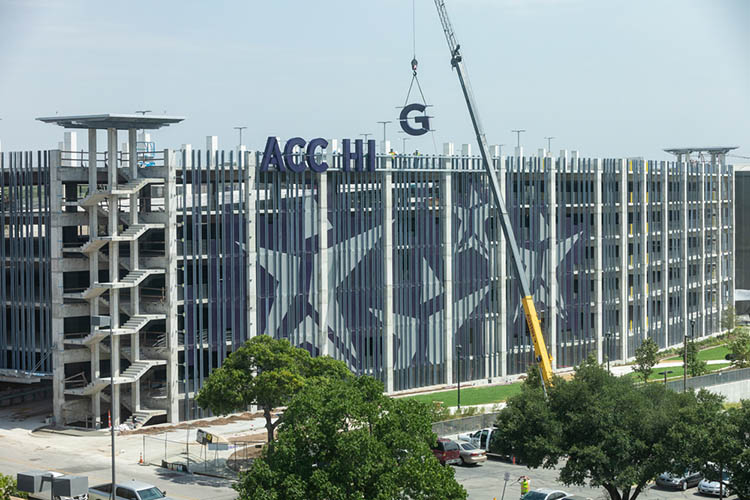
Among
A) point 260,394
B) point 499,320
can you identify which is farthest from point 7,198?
point 499,320

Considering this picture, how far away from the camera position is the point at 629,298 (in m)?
129

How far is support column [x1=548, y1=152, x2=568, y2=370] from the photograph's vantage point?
384 ft

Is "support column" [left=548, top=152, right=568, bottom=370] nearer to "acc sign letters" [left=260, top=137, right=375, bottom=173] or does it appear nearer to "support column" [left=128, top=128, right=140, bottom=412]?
"acc sign letters" [left=260, top=137, right=375, bottom=173]

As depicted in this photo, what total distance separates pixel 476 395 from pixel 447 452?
86.3 feet

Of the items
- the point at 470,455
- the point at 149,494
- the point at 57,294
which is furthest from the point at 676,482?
the point at 57,294

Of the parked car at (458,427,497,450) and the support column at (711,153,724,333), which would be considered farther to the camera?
the support column at (711,153,724,333)

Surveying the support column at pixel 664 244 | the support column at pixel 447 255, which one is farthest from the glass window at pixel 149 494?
the support column at pixel 664 244

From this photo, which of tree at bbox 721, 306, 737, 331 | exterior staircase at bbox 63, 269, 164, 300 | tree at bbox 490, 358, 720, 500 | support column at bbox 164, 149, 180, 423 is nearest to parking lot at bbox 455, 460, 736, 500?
tree at bbox 490, 358, 720, 500

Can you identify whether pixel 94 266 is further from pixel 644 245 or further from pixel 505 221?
pixel 644 245

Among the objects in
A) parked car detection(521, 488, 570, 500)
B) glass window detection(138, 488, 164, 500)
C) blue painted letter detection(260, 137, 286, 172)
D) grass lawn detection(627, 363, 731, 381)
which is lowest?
grass lawn detection(627, 363, 731, 381)

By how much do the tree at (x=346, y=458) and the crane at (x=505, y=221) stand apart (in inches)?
1410

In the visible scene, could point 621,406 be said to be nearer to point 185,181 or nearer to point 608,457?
point 608,457

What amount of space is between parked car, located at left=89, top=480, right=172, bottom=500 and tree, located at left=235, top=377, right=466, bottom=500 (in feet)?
48.0

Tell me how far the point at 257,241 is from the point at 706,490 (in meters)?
41.1
